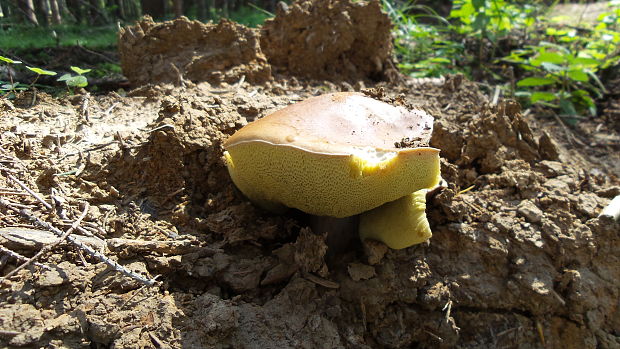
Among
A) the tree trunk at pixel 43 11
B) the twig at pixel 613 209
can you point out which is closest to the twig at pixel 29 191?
the twig at pixel 613 209

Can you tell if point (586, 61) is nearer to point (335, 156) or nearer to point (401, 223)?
point (401, 223)

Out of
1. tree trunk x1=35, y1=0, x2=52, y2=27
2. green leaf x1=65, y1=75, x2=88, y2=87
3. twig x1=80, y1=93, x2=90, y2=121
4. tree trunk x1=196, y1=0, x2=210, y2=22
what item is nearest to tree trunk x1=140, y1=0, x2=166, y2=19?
tree trunk x1=196, y1=0, x2=210, y2=22

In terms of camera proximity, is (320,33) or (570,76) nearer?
(320,33)

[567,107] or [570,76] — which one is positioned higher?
[570,76]

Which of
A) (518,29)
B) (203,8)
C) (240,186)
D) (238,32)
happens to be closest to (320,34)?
(238,32)

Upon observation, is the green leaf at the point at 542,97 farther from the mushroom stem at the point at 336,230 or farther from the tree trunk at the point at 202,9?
the tree trunk at the point at 202,9

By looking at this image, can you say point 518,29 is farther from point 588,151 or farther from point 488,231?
point 488,231

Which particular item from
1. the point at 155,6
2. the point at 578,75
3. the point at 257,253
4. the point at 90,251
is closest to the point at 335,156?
the point at 257,253
